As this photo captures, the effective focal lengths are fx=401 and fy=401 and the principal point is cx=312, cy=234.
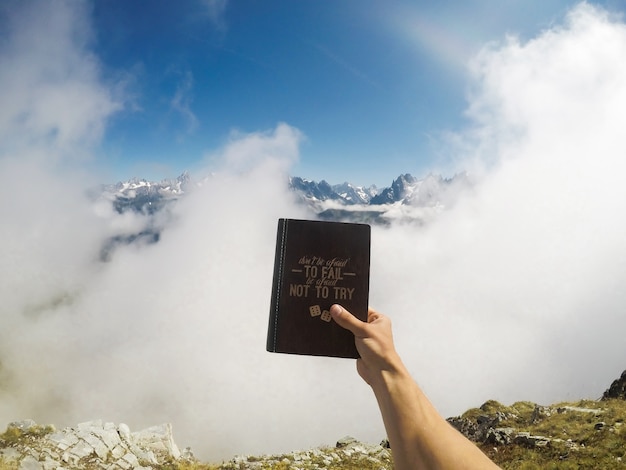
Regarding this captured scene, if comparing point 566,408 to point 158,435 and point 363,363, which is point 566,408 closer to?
point 158,435

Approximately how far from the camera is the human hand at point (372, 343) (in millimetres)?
4031

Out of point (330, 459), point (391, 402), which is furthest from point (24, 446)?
point (391, 402)

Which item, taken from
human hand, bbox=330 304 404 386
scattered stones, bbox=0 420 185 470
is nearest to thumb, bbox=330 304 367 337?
human hand, bbox=330 304 404 386

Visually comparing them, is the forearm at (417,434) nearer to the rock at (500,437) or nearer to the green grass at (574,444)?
the green grass at (574,444)

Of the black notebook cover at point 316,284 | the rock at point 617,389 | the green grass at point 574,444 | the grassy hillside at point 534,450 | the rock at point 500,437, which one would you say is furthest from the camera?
the rock at point 617,389

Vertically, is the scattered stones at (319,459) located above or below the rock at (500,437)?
below

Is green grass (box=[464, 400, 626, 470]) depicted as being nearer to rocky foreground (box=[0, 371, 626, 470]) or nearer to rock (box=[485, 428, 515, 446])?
rocky foreground (box=[0, 371, 626, 470])

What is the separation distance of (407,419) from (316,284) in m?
2.12

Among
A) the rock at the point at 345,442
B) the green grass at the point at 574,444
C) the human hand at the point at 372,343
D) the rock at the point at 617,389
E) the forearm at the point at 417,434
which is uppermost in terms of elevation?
the human hand at the point at 372,343

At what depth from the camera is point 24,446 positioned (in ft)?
53.7

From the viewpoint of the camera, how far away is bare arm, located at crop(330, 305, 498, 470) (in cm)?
304

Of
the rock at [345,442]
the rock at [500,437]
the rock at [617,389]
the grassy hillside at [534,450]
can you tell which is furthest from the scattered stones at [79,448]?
the rock at [617,389]

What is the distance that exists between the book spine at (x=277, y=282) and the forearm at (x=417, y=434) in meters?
1.74

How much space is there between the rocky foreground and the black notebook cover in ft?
48.8
